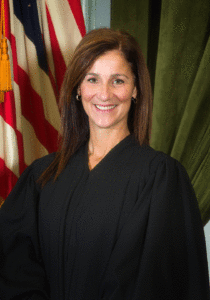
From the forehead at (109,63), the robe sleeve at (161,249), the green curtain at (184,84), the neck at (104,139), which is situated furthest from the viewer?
the green curtain at (184,84)

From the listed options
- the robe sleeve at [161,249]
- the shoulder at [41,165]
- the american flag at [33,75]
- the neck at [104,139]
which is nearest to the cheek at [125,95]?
the neck at [104,139]

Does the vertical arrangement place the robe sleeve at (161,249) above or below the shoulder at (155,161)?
below

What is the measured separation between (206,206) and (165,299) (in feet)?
2.01

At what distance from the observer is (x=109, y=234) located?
39.8 inches

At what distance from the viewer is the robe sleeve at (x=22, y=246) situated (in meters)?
1.04

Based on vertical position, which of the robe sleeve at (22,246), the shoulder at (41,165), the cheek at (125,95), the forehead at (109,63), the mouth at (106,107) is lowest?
the robe sleeve at (22,246)

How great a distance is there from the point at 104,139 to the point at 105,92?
18 cm

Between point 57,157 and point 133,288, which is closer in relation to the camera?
point 133,288

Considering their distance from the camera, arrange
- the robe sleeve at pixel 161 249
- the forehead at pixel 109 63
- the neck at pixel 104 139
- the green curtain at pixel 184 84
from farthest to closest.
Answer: the green curtain at pixel 184 84, the neck at pixel 104 139, the forehead at pixel 109 63, the robe sleeve at pixel 161 249

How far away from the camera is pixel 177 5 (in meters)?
1.50

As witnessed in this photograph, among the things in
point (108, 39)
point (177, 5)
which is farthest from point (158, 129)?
point (108, 39)

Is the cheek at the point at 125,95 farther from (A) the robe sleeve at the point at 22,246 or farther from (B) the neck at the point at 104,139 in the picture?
(A) the robe sleeve at the point at 22,246

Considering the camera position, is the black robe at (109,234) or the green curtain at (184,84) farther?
the green curtain at (184,84)

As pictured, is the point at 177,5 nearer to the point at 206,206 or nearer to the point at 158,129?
the point at 158,129
